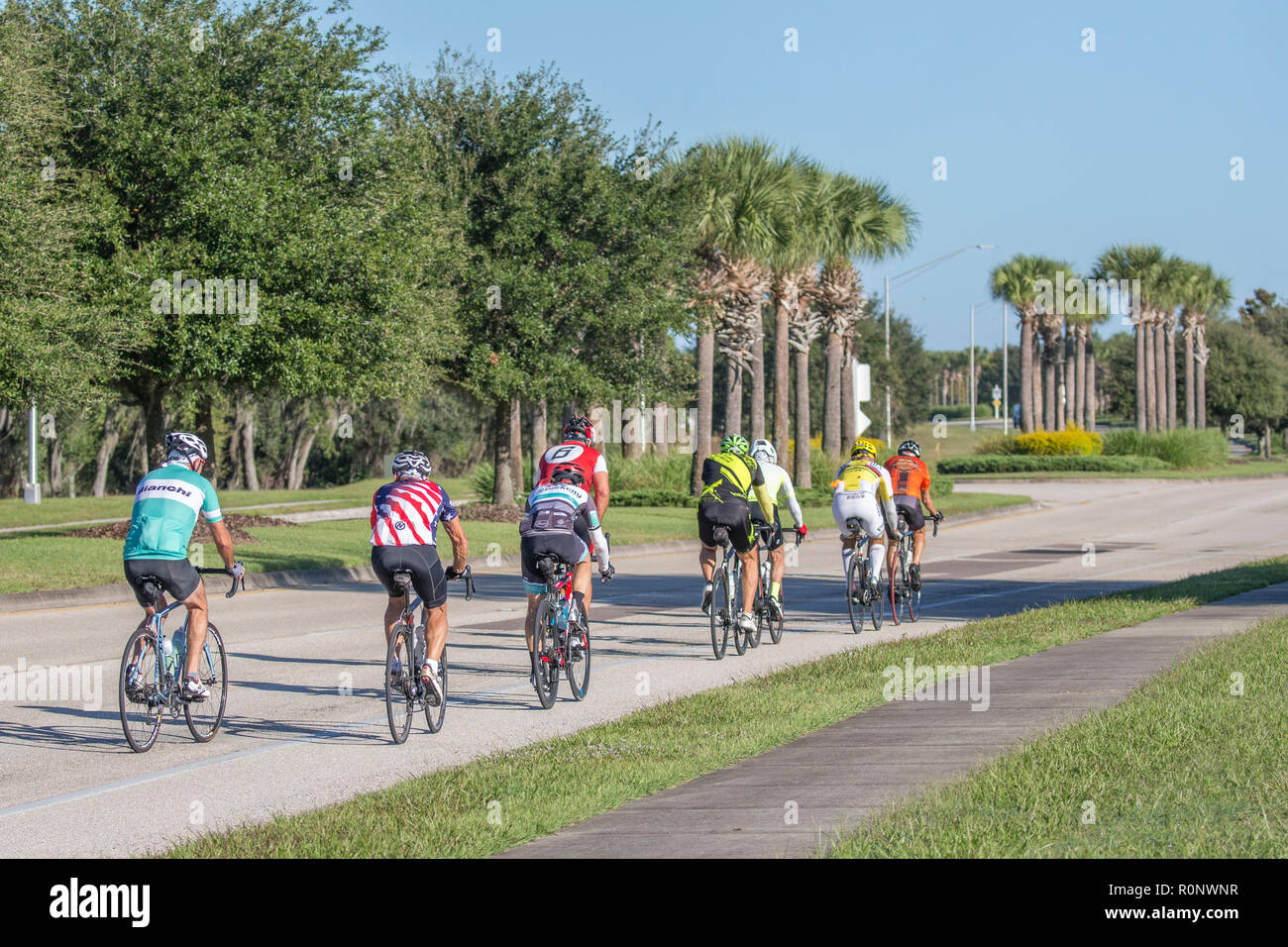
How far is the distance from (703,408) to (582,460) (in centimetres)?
2881

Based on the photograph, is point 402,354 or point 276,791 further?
point 402,354

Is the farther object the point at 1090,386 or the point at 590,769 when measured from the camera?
the point at 1090,386

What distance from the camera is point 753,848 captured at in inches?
228

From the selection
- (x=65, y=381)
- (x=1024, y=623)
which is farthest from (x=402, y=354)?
(x=1024, y=623)

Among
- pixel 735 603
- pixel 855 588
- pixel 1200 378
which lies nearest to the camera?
pixel 735 603

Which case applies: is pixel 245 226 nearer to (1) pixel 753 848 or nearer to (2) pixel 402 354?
(2) pixel 402 354

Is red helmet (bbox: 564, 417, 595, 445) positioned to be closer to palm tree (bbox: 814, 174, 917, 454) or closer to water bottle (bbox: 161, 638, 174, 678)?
water bottle (bbox: 161, 638, 174, 678)

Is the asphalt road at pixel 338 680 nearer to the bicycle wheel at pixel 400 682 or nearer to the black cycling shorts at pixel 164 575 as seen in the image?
the bicycle wheel at pixel 400 682

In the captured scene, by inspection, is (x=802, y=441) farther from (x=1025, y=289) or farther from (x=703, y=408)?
(x=1025, y=289)

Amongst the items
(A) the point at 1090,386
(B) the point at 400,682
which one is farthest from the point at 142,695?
(A) the point at 1090,386

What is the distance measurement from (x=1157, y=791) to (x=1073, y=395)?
83.1 meters

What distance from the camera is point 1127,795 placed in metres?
6.50

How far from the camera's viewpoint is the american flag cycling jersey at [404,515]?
9070 mm

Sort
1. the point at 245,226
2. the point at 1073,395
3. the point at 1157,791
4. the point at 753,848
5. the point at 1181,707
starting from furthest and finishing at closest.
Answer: the point at 1073,395, the point at 245,226, the point at 1181,707, the point at 1157,791, the point at 753,848
